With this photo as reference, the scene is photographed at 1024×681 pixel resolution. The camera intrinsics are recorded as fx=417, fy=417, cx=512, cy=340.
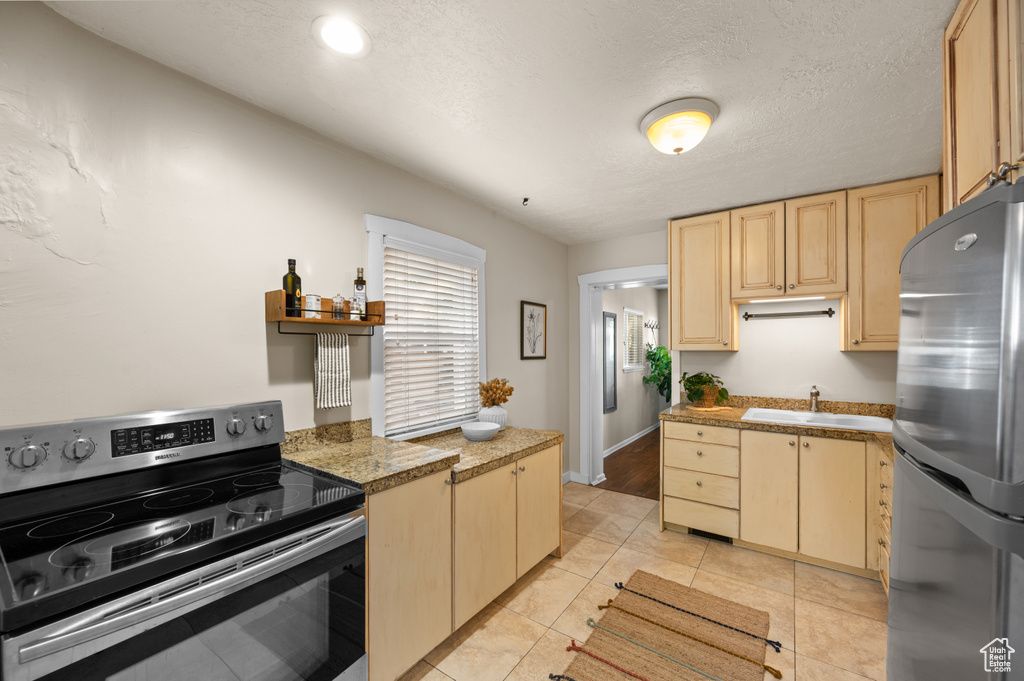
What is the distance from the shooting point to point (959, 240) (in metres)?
0.73

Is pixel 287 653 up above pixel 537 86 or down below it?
below

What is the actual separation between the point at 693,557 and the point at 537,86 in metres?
3.00

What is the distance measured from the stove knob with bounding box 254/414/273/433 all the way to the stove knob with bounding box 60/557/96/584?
0.74 meters

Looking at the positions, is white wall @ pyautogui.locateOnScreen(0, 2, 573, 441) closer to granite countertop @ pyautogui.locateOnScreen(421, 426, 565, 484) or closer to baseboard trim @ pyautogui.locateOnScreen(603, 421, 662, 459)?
granite countertop @ pyautogui.locateOnScreen(421, 426, 565, 484)

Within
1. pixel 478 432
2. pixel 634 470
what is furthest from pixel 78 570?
pixel 634 470

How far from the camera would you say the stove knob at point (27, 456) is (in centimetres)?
120

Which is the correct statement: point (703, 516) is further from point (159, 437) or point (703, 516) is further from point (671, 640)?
point (159, 437)

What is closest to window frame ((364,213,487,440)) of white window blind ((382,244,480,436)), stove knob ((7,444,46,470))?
white window blind ((382,244,480,436))

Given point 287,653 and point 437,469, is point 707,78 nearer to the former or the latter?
point 437,469

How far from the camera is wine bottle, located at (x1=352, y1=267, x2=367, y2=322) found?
7.07 ft

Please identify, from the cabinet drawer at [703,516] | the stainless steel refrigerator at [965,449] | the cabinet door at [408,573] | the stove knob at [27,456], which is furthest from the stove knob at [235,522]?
the cabinet drawer at [703,516]

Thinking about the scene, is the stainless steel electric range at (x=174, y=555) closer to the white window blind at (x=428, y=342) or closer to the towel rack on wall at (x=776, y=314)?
the white window blind at (x=428, y=342)

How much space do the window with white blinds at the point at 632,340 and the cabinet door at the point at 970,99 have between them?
4478 millimetres

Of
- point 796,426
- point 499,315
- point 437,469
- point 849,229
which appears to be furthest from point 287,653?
point 849,229
